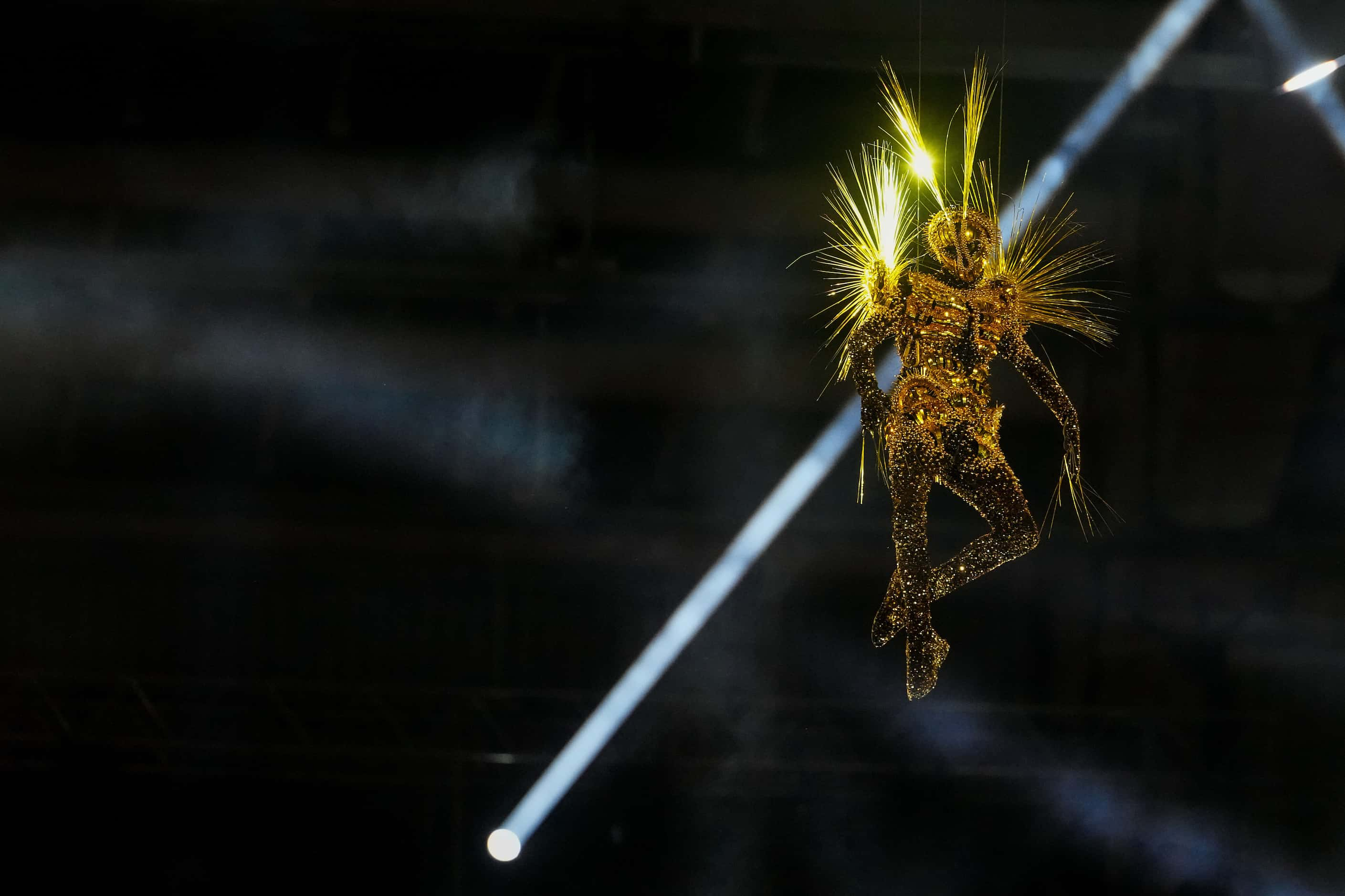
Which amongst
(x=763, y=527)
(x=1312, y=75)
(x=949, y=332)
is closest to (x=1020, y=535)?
(x=949, y=332)

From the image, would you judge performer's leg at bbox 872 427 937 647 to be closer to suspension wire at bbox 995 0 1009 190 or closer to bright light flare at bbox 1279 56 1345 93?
suspension wire at bbox 995 0 1009 190

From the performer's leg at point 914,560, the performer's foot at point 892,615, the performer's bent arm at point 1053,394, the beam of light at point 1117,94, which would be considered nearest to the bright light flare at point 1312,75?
the beam of light at point 1117,94

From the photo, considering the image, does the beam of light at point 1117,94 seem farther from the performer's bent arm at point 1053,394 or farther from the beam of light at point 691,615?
the performer's bent arm at point 1053,394

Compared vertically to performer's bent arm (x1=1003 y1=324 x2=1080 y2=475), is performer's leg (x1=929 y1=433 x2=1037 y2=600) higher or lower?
lower

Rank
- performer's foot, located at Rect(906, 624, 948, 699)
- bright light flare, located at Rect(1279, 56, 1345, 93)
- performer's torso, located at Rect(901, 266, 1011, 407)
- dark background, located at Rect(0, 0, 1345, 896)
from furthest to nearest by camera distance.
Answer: dark background, located at Rect(0, 0, 1345, 896)
bright light flare, located at Rect(1279, 56, 1345, 93)
performer's foot, located at Rect(906, 624, 948, 699)
performer's torso, located at Rect(901, 266, 1011, 407)

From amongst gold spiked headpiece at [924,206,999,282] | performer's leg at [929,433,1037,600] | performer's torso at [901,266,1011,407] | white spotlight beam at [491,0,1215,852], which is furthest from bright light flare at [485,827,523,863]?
gold spiked headpiece at [924,206,999,282]

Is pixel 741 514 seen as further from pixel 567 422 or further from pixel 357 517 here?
pixel 357 517

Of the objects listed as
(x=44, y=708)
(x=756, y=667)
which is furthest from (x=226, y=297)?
(x=756, y=667)
